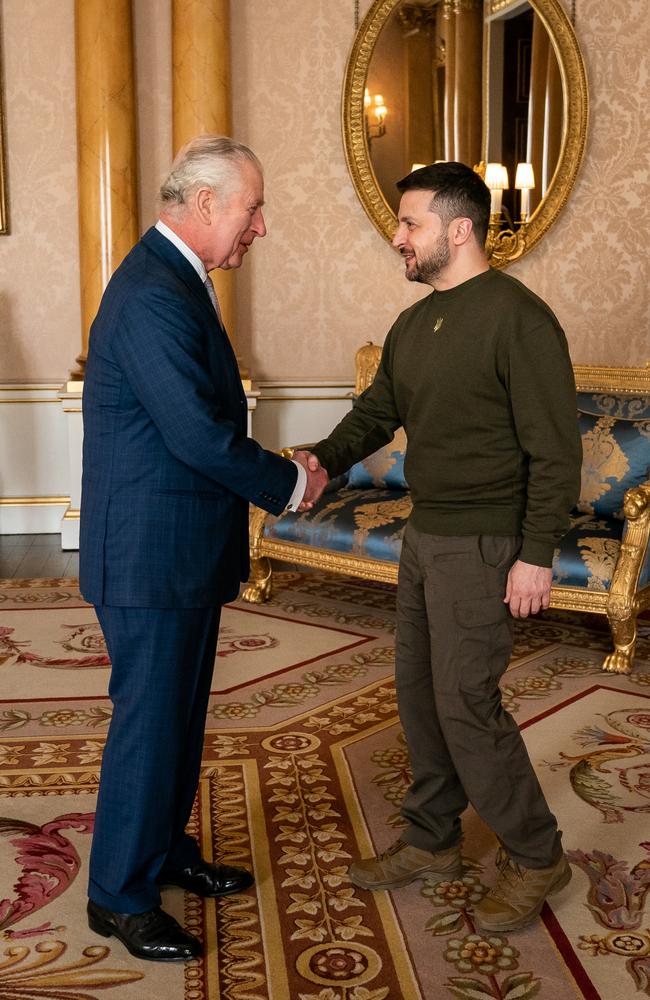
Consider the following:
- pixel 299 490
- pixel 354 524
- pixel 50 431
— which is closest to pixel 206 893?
pixel 299 490

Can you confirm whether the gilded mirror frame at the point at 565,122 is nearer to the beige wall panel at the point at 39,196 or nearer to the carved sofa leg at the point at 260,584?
the beige wall panel at the point at 39,196

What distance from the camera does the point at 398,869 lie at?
2.48 metres

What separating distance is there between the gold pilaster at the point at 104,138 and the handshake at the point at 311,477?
12.4ft

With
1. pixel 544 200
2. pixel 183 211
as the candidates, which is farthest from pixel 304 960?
pixel 544 200

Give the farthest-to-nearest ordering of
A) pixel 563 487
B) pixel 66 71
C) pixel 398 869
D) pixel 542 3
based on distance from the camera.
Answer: pixel 66 71, pixel 542 3, pixel 398 869, pixel 563 487

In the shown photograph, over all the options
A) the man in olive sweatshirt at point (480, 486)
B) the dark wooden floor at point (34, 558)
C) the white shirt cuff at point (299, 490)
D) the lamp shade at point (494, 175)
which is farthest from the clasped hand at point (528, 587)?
the lamp shade at point (494, 175)

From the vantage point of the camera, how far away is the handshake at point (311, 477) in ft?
7.81

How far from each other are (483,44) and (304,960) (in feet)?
16.9

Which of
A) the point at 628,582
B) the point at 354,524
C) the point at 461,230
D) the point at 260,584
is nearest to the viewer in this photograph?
the point at 461,230

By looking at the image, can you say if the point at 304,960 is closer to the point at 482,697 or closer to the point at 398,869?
the point at 398,869

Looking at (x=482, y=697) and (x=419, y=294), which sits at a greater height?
(x=419, y=294)

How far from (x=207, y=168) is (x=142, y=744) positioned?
1158 millimetres

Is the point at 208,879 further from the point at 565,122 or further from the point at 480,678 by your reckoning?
the point at 565,122

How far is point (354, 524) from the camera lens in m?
4.61
